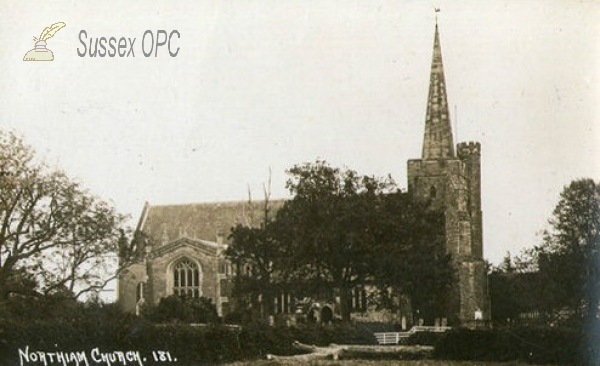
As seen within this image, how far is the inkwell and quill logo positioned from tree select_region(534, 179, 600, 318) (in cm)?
2951

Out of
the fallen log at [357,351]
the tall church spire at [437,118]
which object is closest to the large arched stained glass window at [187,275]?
the tall church spire at [437,118]

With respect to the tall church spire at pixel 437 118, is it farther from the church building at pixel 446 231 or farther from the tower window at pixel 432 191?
the tower window at pixel 432 191

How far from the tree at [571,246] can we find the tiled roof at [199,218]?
22.0 meters

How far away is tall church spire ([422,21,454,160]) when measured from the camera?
196 ft

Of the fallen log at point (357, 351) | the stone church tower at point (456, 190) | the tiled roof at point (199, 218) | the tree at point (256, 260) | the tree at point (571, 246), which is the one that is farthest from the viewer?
A: the tiled roof at point (199, 218)

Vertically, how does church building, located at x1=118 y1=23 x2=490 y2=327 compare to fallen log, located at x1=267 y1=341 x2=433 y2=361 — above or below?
above

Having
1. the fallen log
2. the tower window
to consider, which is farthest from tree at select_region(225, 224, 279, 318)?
the fallen log

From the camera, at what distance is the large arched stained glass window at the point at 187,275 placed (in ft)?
208

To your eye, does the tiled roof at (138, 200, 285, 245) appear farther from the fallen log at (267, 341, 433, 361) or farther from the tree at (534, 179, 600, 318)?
the fallen log at (267, 341, 433, 361)

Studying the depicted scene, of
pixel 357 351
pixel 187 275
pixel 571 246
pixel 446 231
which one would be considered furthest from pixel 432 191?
pixel 357 351

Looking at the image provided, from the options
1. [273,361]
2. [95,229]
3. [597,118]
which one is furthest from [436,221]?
[597,118]

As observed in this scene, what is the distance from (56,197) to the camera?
30406 mm

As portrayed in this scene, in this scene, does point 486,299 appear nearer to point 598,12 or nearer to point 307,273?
point 307,273

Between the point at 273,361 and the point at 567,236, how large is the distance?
28.9 meters
